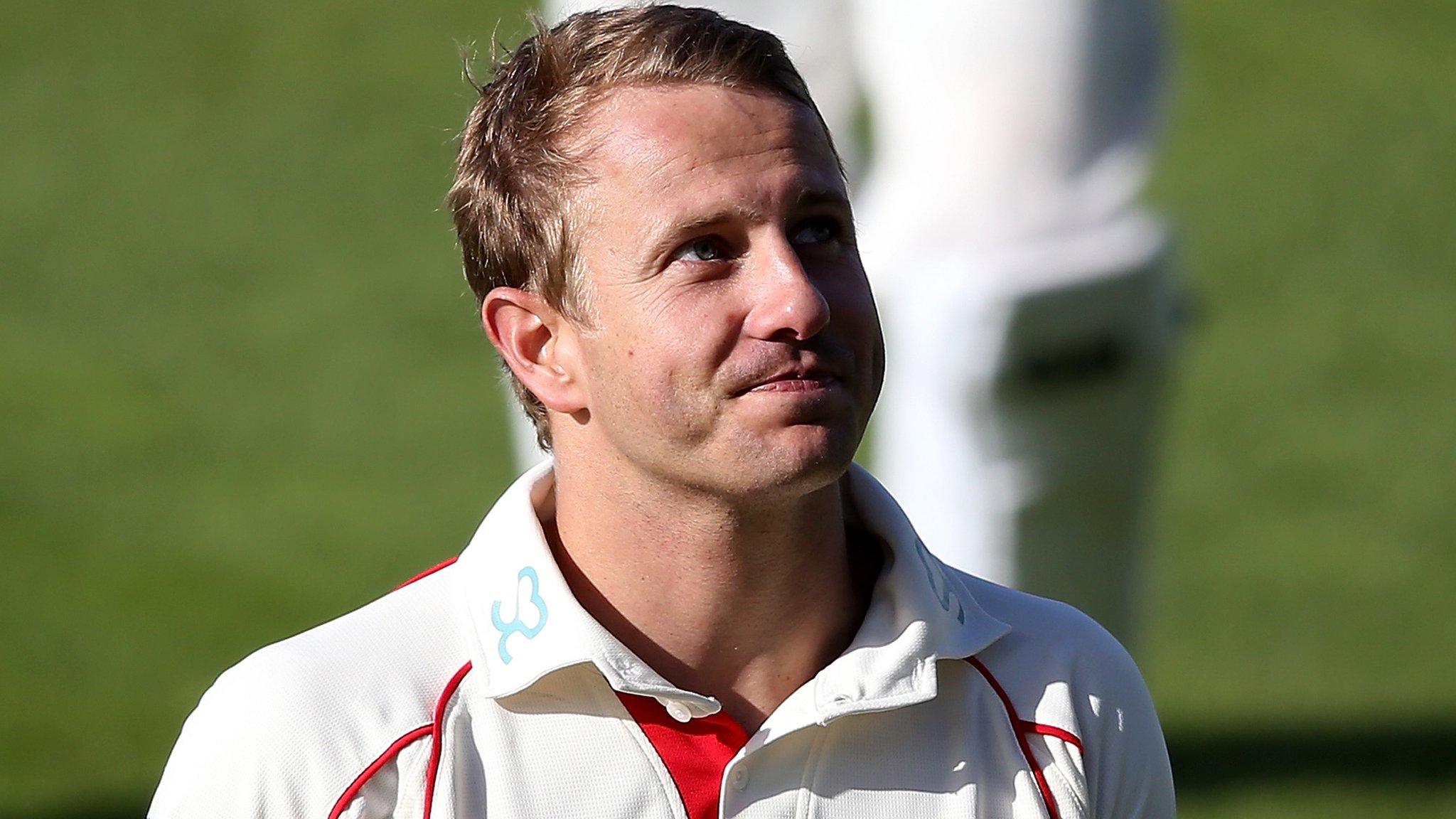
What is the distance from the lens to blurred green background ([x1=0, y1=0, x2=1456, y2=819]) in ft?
16.6

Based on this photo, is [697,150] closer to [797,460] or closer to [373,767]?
[797,460]

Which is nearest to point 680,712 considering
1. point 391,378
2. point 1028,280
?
point 1028,280

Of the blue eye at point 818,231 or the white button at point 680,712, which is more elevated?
the blue eye at point 818,231

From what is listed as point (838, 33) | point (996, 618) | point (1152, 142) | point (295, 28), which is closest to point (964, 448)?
point (1152, 142)

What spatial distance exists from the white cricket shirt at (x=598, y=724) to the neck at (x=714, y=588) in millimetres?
47

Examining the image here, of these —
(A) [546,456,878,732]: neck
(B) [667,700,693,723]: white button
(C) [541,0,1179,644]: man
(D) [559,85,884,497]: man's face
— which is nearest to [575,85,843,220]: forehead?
(D) [559,85,884,497]: man's face

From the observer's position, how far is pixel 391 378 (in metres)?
7.01

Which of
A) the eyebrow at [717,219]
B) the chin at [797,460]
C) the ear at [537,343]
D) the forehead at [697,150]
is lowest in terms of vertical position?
the chin at [797,460]

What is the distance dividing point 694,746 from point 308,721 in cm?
32

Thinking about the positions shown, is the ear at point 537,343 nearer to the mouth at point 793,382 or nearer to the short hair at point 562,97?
the short hair at point 562,97

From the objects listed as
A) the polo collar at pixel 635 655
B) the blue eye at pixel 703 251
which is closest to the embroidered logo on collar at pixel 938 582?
the polo collar at pixel 635 655

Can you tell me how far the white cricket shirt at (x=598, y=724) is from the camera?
1827 millimetres

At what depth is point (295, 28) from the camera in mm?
9891

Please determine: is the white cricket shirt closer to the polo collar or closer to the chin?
the polo collar
